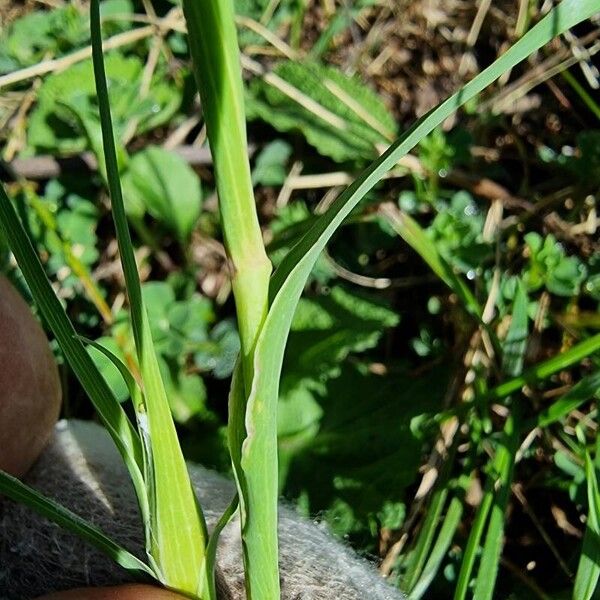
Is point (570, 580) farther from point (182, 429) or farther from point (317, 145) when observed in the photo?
point (317, 145)

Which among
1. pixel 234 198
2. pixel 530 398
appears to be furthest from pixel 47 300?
pixel 530 398

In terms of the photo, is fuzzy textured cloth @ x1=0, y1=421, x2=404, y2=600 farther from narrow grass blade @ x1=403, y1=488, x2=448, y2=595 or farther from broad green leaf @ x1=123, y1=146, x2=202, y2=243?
broad green leaf @ x1=123, y1=146, x2=202, y2=243

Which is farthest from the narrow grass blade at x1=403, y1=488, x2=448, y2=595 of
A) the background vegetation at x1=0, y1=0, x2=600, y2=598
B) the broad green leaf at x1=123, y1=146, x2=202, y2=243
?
the broad green leaf at x1=123, y1=146, x2=202, y2=243

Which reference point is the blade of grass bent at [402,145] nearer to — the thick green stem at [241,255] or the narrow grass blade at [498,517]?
the thick green stem at [241,255]

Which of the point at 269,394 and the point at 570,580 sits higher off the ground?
the point at 269,394

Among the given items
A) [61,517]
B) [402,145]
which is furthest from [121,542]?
[402,145]

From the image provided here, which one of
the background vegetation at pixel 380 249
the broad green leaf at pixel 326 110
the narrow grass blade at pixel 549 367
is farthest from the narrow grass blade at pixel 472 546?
the broad green leaf at pixel 326 110

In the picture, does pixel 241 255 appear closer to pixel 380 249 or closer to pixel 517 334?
pixel 517 334
